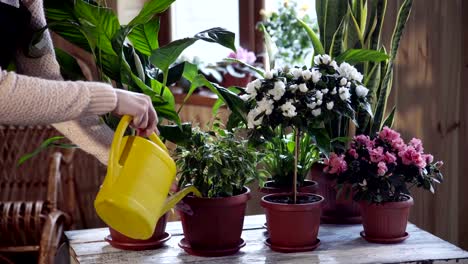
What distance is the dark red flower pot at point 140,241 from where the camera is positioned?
1930 mm

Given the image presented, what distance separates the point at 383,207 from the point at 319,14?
2.10 ft

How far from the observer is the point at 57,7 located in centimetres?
194

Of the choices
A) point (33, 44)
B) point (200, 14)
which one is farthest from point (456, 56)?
point (200, 14)

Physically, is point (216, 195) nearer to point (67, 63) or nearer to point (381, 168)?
point (381, 168)

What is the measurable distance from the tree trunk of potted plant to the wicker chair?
1.44 m

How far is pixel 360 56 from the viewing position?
1992 millimetres

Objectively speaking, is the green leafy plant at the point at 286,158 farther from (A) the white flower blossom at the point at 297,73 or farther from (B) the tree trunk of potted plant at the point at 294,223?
(A) the white flower blossom at the point at 297,73

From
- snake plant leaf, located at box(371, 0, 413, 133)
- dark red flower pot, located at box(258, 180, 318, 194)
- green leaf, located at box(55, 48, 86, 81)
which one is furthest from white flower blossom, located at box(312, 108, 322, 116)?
green leaf, located at box(55, 48, 86, 81)

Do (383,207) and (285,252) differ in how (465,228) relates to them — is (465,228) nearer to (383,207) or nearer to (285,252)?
(383,207)

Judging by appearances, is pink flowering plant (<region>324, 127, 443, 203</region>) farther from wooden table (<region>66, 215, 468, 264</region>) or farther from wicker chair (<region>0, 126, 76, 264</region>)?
wicker chair (<region>0, 126, 76, 264</region>)

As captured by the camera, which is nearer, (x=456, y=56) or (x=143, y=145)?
(x=143, y=145)

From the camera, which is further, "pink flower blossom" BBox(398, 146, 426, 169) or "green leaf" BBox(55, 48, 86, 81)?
"green leaf" BBox(55, 48, 86, 81)

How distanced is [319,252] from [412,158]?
1.10ft

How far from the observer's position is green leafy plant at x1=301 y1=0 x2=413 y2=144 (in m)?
2.14
